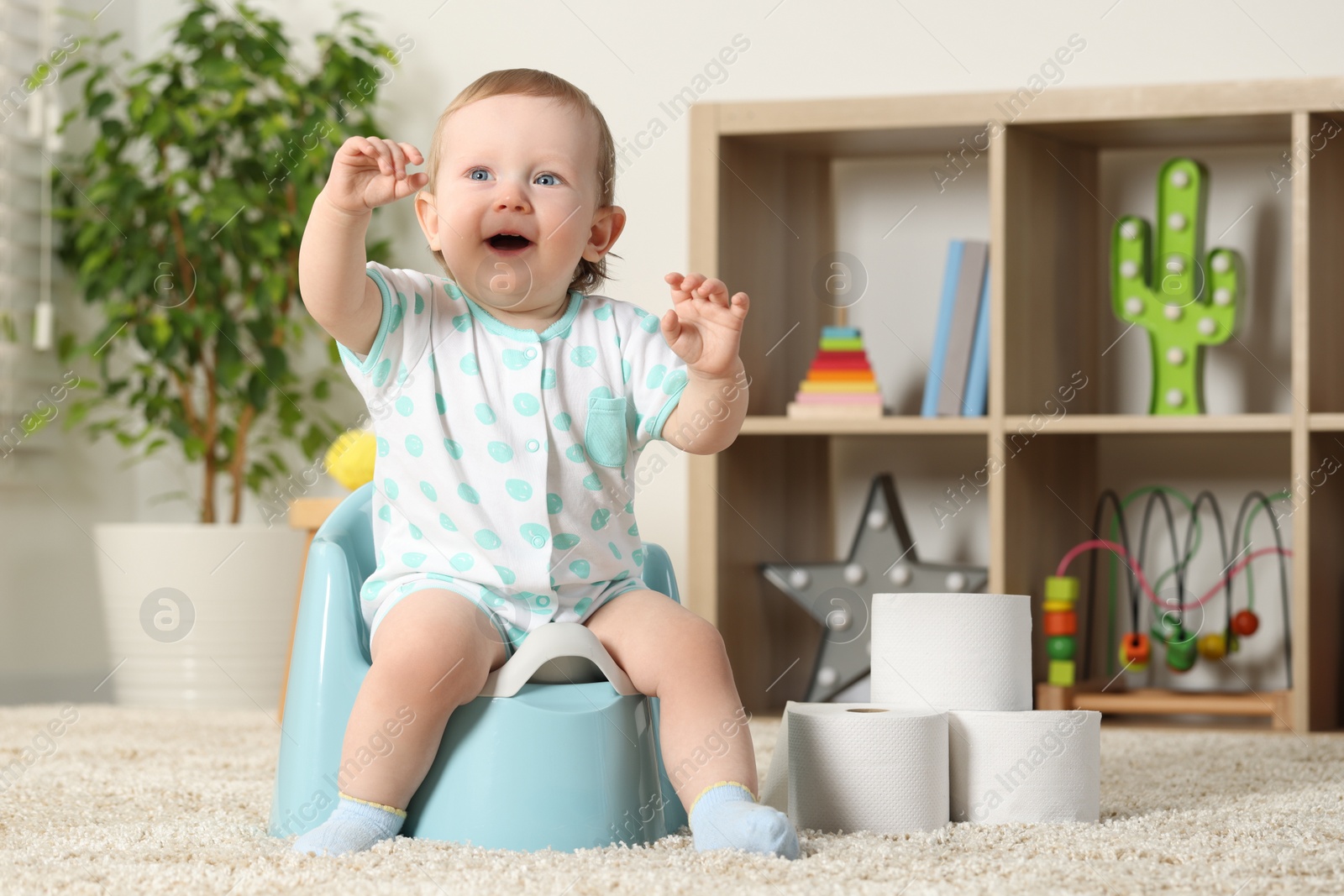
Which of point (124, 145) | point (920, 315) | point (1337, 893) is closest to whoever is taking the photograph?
point (1337, 893)

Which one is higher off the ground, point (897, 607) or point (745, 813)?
point (897, 607)

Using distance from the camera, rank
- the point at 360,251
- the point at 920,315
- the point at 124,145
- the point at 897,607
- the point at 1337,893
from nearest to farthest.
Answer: the point at 1337,893 < the point at 360,251 < the point at 897,607 < the point at 920,315 < the point at 124,145

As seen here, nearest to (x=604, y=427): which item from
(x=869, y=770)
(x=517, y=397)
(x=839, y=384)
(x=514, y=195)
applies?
(x=517, y=397)

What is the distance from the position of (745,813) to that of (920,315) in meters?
1.34

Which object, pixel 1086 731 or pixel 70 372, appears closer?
pixel 1086 731

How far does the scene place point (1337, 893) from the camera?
0.78m

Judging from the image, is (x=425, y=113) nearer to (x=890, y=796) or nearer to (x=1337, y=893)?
(x=890, y=796)

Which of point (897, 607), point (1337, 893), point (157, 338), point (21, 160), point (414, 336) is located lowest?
point (1337, 893)

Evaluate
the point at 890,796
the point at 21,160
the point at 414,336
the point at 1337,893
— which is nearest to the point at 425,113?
the point at 21,160

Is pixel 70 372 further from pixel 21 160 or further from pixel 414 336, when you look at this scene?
pixel 414 336

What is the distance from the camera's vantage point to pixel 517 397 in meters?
1.01

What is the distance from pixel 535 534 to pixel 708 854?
265mm

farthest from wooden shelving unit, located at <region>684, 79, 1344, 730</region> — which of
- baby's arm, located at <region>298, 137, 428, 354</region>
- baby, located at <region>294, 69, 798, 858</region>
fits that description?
baby's arm, located at <region>298, 137, 428, 354</region>

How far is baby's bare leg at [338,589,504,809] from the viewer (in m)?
0.89
